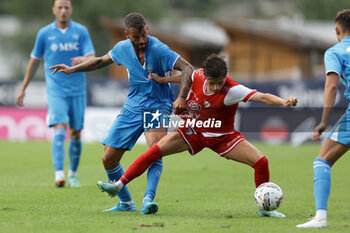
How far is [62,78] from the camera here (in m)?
11.1

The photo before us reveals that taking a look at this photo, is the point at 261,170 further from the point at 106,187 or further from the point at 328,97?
the point at 106,187

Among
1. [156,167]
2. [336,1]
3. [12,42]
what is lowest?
[156,167]

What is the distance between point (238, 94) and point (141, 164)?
1.34 metres

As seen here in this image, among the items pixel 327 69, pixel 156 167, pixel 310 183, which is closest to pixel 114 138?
pixel 156 167

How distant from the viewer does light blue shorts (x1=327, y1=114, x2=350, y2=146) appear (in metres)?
6.80

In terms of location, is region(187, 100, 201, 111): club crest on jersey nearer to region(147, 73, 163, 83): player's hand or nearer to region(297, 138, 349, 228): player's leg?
region(147, 73, 163, 83): player's hand

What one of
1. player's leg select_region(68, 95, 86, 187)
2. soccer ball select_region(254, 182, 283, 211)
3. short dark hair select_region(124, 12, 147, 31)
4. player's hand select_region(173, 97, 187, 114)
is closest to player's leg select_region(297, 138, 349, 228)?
soccer ball select_region(254, 182, 283, 211)

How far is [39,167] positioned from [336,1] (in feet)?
200

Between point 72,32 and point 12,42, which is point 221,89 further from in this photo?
point 12,42

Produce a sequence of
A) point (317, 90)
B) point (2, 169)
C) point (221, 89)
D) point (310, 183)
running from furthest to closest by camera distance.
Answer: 1. point (317, 90)
2. point (2, 169)
3. point (310, 183)
4. point (221, 89)

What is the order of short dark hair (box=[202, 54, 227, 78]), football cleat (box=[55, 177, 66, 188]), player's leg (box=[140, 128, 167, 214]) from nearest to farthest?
1. short dark hair (box=[202, 54, 227, 78])
2. player's leg (box=[140, 128, 167, 214])
3. football cleat (box=[55, 177, 66, 188])

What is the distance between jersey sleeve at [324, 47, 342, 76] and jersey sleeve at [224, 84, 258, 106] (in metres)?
1.02

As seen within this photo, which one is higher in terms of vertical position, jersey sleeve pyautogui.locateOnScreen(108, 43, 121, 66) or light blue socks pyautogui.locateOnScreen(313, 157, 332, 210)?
jersey sleeve pyautogui.locateOnScreen(108, 43, 121, 66)

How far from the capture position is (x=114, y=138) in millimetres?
7961
